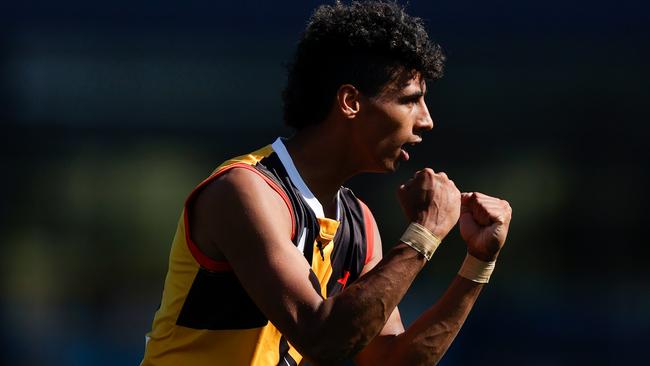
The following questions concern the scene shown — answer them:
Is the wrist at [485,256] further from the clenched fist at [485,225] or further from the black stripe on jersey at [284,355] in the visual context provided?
the black stripe on jersey at [284,355]

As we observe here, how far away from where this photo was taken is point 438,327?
8.61 ft

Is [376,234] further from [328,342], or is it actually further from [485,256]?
[328,342]

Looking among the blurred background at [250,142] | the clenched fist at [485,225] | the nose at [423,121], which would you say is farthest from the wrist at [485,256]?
the blurred background at [250,142]

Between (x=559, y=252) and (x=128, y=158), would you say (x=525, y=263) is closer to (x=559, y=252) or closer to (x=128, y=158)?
(x=559, y=252)

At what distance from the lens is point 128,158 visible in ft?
15.8

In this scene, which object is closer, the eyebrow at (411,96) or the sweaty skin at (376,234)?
Answer: the sweaty skin at (376,234)

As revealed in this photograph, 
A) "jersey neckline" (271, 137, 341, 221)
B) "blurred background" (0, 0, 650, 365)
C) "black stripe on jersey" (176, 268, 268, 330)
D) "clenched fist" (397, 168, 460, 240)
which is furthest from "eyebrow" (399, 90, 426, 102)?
"blurred background" (0, 0, 650, 365)

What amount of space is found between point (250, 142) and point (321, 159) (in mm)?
2307

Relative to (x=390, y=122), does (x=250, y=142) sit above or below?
below

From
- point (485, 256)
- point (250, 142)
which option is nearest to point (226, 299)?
point (485, 256)

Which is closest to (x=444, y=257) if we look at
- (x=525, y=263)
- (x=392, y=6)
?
(x=525, y=263)

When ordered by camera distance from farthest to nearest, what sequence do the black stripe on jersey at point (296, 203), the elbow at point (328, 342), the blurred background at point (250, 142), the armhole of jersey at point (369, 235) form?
the blurred background at point (250, 142), the armhole of jersey at point (369, 235), the black stripe on jersey at point (296, 203), the elbow at point (328, 342)

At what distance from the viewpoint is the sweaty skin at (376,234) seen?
218 centimetres

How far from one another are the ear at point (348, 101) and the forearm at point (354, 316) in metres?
0.51
